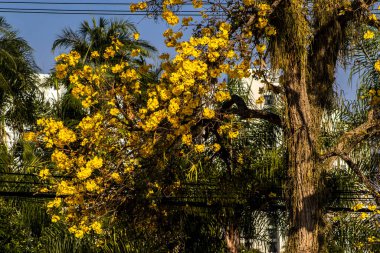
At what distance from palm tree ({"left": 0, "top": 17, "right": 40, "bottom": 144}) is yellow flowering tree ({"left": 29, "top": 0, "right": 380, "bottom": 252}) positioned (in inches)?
516

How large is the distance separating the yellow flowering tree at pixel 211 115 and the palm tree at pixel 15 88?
13.1 metres

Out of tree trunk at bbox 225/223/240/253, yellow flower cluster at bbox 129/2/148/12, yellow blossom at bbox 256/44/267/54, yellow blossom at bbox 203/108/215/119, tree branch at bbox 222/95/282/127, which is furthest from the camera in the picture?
tree trunk at bbox 225/223/240/253

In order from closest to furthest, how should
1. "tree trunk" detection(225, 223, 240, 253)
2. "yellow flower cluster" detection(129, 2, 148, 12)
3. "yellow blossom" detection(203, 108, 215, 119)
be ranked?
"yellow blossom" detection(203, 108, 215, 119) → "yellow flower cluster" detection(129, 2, 148, 12) → "tree trunk" detection(225, 223, 240, 253)

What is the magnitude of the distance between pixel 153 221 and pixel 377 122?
3674 mm

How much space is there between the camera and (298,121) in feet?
31.1

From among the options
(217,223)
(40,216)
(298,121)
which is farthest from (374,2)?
(40,216)

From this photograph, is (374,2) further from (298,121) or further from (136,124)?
(136,124)

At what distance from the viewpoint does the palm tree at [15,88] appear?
22516mm

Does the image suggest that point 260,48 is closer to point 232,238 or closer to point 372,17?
point 372,17

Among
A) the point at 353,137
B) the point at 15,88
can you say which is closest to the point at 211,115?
the point at 353,137

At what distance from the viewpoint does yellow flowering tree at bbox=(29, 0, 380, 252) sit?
848 centimetres

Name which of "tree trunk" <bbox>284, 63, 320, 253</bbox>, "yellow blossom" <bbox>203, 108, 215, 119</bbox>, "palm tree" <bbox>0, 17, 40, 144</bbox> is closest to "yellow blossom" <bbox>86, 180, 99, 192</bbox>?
"yellow blossom" <bbox>203, 108, 215, 119</bbox>

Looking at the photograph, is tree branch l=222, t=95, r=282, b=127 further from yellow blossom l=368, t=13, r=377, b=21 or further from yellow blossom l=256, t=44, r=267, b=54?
yellow blossom l=368, t=13, r=377, b=21

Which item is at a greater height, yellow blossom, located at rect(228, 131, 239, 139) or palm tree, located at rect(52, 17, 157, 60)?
palm tree, located at rect(52, 17, 157, 60)
